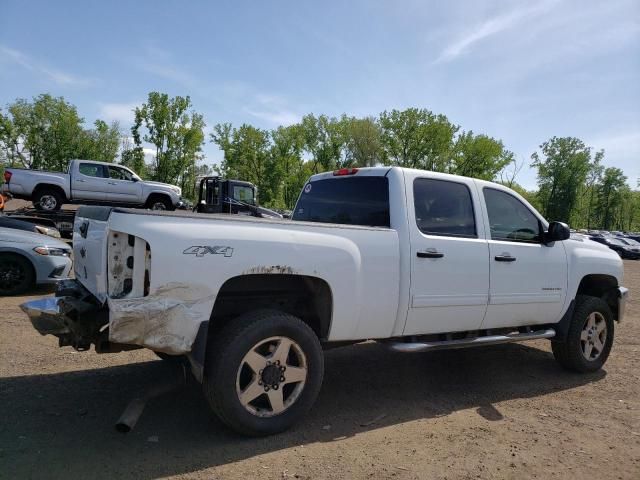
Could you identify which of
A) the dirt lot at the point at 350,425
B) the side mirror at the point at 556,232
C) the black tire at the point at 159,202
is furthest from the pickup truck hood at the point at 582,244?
the black tire at the point at 159,202

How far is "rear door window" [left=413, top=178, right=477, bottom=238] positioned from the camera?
4149 millimetres

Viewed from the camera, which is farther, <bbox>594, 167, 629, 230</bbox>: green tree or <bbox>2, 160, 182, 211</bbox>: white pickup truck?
<bbox>594, 167, 629, 230</bbox>: green tree

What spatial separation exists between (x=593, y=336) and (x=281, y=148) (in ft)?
150

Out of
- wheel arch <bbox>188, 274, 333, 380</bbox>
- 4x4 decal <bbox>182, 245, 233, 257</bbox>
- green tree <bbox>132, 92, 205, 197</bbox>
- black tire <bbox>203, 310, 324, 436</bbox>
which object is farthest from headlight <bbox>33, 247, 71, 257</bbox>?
green tree <bbox>132, 92, 205, 197</bbox>

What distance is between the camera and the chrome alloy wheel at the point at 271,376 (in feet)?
10.7

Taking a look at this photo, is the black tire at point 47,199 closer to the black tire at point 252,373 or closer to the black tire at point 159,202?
the black tire at point 159,202

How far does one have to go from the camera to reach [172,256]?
2895 mm

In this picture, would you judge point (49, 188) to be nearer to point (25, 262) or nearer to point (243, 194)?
point (243, 194)

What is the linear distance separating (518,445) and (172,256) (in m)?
2.80

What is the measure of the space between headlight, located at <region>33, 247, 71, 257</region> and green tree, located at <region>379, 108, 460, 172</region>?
157 feet

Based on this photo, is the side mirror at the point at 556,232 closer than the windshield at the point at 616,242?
Yes

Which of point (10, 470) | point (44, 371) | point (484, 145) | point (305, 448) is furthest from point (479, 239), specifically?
point (484, 145)

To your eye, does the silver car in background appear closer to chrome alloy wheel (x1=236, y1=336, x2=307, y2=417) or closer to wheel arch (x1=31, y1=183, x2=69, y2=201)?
chrome alloy wheel (x1=236, y1=336, x2=307, y2=417)

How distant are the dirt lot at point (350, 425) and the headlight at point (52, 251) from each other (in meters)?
2.44
